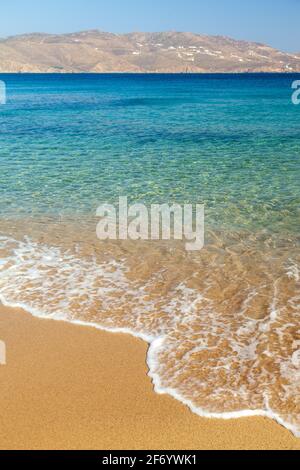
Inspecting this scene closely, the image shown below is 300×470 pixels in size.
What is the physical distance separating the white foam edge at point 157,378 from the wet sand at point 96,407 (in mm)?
67

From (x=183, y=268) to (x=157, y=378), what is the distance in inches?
126

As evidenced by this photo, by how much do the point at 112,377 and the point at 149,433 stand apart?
39.5 inches

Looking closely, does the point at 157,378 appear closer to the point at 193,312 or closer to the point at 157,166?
the point at 193,312

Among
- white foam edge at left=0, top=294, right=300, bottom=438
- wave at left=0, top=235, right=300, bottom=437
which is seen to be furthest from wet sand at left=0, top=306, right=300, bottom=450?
wave at left=0, top=235, right=300, bottom=437

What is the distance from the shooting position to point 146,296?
24.4ft

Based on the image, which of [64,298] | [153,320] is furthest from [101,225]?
[153,320]

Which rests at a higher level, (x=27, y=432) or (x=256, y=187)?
(x=27, y=432)

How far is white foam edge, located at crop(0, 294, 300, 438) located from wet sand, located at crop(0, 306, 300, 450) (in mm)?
67

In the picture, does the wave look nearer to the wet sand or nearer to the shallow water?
the shallow water

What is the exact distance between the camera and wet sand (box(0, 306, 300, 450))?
15.0 ft

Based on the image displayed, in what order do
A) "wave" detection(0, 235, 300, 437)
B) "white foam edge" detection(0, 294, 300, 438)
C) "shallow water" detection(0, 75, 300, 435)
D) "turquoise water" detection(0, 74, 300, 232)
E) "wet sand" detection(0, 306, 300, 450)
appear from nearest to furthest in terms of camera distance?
"wet sand" detection(0, 306, 300, 450) → "white foam edge" detection(0, 294, 300, 438) → "wave" detection(0, 235, 300, 437) → "shallow water" detection(0, 75, 300, 435) → "turquoise water" detection(0, 74, 300, 232)

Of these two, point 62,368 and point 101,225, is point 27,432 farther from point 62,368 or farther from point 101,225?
point 101,225

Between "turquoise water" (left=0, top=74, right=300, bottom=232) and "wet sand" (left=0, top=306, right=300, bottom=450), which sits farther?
"turquoise water" (left=0, top=74, right=300, bottom=232)

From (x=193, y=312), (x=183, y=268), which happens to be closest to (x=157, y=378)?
→ (x=193, y=312)
